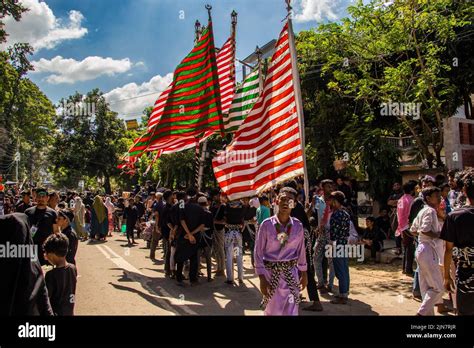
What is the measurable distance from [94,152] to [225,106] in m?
39.9

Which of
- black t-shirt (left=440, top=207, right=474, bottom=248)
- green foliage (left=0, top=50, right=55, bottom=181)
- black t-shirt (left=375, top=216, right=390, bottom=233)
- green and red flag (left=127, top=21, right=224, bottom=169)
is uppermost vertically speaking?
green foliage (left=0, top=50, right=55, bottom=181)

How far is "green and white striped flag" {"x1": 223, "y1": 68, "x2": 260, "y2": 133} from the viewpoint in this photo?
11430 mm

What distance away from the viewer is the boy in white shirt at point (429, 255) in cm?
561

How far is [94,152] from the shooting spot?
48406 mm

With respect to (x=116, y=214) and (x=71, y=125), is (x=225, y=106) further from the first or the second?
(x=71, y=125)

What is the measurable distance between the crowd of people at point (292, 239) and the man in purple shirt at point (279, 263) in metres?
0.01

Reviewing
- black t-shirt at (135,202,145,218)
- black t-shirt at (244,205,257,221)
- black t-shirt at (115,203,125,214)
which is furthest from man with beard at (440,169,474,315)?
black t-shirt at (115,203,125,214)

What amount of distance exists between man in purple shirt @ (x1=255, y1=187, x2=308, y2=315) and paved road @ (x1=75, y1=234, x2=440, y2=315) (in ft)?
7.25

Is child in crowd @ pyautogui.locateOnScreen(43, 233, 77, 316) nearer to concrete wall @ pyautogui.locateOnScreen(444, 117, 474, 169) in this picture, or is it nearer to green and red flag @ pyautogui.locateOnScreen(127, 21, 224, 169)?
green and red flag @ pyautogui.locateOnScreen(127, 21, 224, 169)

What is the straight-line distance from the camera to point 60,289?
13.0ft

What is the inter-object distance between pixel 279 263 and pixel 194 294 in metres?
3.83

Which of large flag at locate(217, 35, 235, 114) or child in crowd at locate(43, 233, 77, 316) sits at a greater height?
large flag at locate(217, 35, 235, 114)

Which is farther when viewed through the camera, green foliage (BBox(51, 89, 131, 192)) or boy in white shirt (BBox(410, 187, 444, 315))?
green foliage (BBox(51, 89, 131, 192))

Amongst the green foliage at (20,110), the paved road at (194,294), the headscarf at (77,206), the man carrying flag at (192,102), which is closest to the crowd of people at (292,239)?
the paved road at (194,294)
